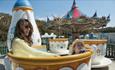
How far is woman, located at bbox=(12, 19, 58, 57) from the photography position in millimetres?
2197

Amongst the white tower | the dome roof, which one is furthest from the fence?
the dome roof

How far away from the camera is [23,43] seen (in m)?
2.23

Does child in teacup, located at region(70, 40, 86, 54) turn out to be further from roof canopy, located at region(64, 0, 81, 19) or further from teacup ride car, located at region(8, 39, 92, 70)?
roof canopy, located at region(64, 0, 81, 19)

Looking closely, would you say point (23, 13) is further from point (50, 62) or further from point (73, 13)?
point (73, 13)

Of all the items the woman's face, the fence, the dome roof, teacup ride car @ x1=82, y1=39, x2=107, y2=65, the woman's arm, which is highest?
the dome roof

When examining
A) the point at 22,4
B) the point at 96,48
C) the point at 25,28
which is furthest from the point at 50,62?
the point at 22,4

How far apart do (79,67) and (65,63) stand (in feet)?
0.66

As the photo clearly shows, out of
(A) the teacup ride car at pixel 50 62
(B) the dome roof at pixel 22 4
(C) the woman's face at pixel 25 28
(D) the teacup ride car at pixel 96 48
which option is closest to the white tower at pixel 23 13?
(B) the dome roof at pixel 22 4

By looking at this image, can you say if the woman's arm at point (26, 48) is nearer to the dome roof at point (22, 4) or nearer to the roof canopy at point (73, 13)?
the dome roof at point (22, 4)

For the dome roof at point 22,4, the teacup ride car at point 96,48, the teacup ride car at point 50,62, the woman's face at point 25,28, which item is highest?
the dome roof at point 22,4

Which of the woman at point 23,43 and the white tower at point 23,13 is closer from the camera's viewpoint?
the woman at point 23,43

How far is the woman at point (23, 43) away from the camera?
220 centimetres

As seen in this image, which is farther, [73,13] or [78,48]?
[73,13]

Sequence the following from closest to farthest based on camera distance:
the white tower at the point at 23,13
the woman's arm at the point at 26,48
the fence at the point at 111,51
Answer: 1. the woman's arm at the point at 26,48
2. the white tower at the point at 23,13
3. the fence at the point at 111,51
